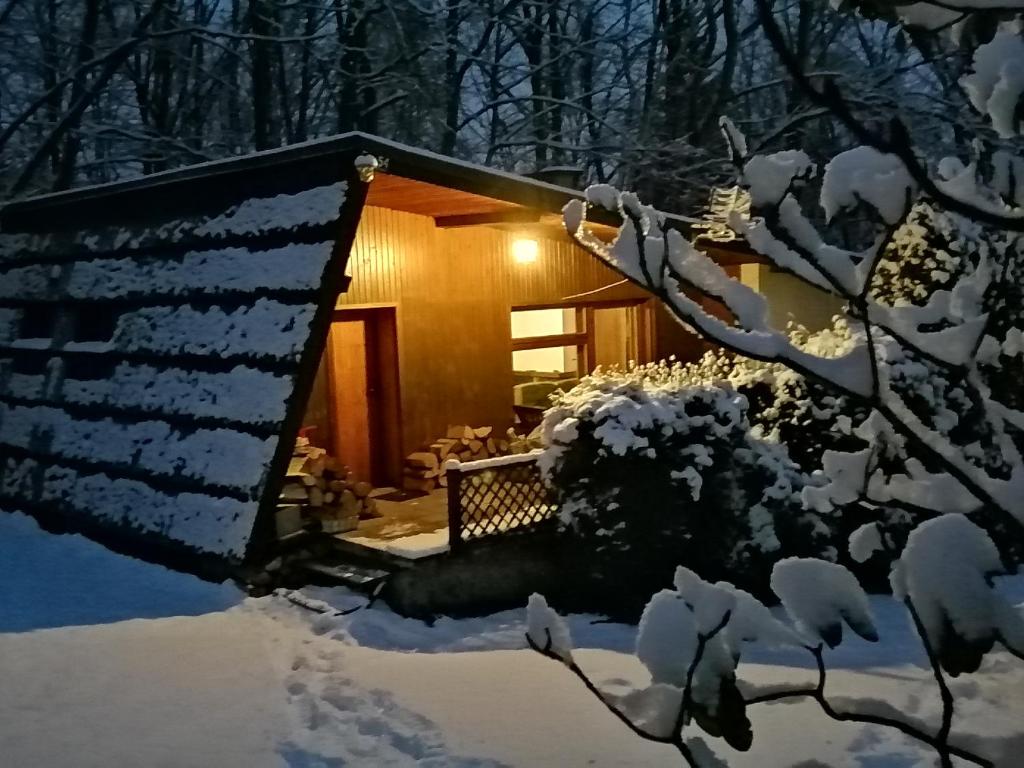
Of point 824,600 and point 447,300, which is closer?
point 824,600

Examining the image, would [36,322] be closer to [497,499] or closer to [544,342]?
[497,499]

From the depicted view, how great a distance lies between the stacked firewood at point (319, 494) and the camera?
760 cm

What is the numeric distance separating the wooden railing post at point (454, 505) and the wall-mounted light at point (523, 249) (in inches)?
144

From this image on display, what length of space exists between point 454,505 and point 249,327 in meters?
2.18

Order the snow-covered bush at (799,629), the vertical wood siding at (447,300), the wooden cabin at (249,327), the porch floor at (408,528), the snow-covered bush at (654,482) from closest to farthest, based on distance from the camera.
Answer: the snow-covered bush at (799,629), the wooden cabin at (249,327), the porch floor at (408,528), the snow-covered bush at (654,482), the vertical wood siding at (447,300)

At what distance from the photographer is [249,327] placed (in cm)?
711

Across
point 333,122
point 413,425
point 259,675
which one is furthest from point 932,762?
point 333,122

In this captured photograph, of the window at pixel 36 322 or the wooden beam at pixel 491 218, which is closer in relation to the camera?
the wooden beam at pixel 491 218

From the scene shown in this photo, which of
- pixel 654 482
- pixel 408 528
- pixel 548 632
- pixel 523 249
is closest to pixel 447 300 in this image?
pixel 523 249

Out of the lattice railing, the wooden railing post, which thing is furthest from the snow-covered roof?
the lattice railing

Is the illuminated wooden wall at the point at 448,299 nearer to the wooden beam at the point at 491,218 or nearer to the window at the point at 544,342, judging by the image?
the wooden beam at the point at 491,218

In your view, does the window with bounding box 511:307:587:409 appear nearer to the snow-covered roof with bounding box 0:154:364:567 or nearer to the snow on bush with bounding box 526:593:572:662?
the snow-covered roof with bounding box 0:154:364:567

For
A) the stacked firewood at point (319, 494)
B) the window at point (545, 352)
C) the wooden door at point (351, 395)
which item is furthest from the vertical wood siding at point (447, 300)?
the stacked firewood at point (319, 494)

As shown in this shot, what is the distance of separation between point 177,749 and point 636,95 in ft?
66.2
